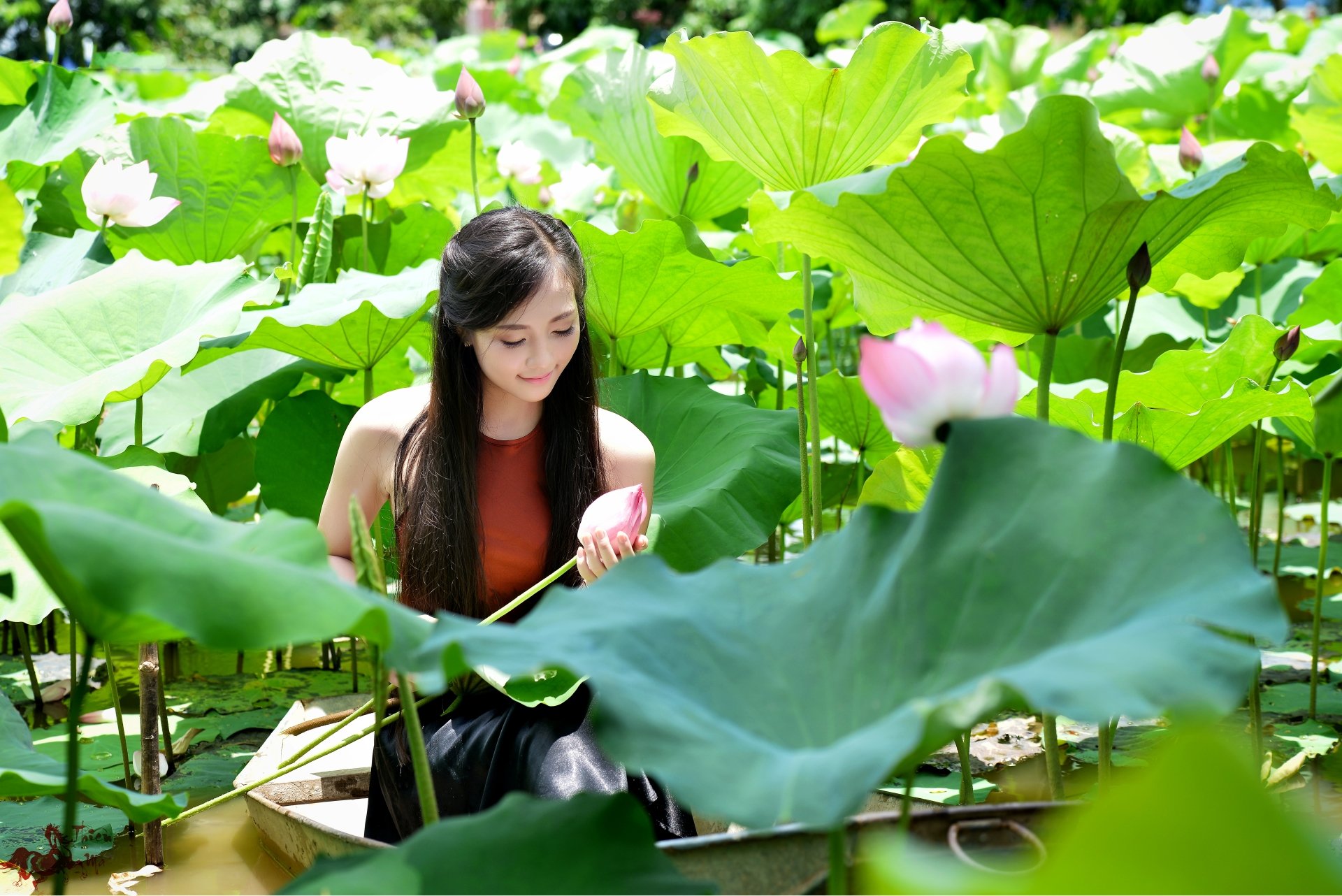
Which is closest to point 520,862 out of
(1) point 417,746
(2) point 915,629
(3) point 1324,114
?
(1) point 417,746

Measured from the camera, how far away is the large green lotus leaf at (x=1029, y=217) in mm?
1054

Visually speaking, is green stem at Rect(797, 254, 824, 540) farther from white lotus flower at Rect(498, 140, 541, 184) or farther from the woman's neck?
white lotus flower at Rect(498, 140, 541, 184)

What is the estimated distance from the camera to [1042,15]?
9.70 meters

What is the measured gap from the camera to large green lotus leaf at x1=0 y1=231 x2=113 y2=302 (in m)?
1.94

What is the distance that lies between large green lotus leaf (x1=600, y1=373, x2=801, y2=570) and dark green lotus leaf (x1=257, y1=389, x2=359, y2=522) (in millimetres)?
410

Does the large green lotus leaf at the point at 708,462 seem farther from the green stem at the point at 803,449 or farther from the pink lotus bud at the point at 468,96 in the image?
the pink lotus bud at the point at 468,96

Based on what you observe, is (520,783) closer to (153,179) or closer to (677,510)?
(677,510)

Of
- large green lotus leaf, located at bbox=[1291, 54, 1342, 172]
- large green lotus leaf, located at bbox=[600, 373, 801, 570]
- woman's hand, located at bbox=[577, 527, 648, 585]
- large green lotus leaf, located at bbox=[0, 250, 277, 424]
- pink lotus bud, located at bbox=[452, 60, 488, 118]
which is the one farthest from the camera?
large green lotus leaf, located at bbox=[1291, 54, 1342, 172]

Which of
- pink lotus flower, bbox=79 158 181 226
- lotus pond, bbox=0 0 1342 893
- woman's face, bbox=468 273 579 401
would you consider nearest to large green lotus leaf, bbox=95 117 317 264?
lotus pond, bbox=0 0 1342 893

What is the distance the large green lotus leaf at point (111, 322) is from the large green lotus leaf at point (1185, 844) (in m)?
1.29

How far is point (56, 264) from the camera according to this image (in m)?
2.03

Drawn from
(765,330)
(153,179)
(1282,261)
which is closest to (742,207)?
(765,330)

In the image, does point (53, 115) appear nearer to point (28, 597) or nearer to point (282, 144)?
point (282, 144)

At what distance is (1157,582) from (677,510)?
1061 mm
